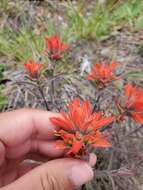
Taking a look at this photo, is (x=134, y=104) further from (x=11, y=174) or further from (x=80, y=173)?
(x=11, y=174)

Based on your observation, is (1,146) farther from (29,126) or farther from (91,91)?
(91,91)

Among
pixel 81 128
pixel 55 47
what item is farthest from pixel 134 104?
pixel 55 47

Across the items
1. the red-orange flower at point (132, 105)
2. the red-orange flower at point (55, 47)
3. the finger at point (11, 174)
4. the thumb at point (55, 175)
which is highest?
the red-orange flower at point (55, 47)

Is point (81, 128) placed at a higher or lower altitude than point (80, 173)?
higher

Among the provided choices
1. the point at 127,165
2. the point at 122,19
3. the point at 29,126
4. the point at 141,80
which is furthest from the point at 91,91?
the point at 29,126

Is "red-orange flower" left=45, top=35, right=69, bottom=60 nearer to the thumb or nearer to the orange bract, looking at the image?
the orange bract

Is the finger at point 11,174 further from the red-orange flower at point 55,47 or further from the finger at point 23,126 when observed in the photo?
the red-orange flower at point 55,47

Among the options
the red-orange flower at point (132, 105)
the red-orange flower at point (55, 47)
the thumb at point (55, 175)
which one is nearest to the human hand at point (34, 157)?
the thumb at point (55, 175)
